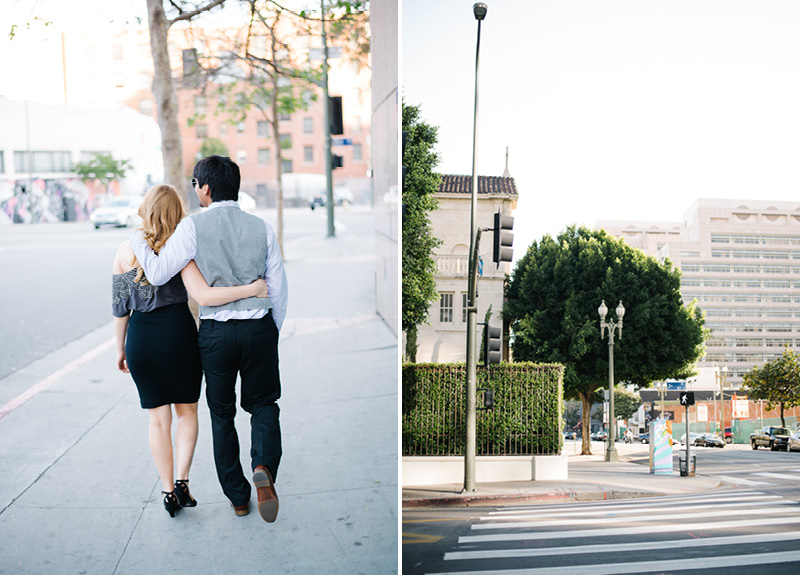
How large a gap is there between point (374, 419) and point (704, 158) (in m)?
2.25

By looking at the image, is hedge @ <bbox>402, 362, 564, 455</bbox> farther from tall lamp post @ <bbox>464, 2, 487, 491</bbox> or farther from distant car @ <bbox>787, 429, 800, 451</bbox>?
distant car @ <bbox>787, 429, 800, 451</bbox>

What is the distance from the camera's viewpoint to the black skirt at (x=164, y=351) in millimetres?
2969

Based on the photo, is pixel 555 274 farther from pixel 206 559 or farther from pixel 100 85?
pixel 100 85

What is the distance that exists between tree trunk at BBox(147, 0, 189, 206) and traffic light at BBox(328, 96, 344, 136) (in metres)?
2.22

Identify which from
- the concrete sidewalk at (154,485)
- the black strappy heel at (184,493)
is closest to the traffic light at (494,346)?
the concrete sidewalk at (154,485)

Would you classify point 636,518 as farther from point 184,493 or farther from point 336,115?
point 336,115

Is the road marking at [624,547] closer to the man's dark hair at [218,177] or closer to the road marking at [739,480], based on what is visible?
the road marking at [739,480]

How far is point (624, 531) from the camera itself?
3443mm

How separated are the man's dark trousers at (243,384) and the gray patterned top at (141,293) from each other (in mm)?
163

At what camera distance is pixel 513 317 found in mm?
3818

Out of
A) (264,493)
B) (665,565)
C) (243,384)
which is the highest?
(243,384)

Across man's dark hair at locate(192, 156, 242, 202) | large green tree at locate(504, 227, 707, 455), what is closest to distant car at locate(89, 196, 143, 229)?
man's dark hair at locate(192, 156, 242, 202)

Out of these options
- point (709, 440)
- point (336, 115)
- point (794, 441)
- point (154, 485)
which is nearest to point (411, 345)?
point (154, 485)

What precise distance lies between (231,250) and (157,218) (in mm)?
308
